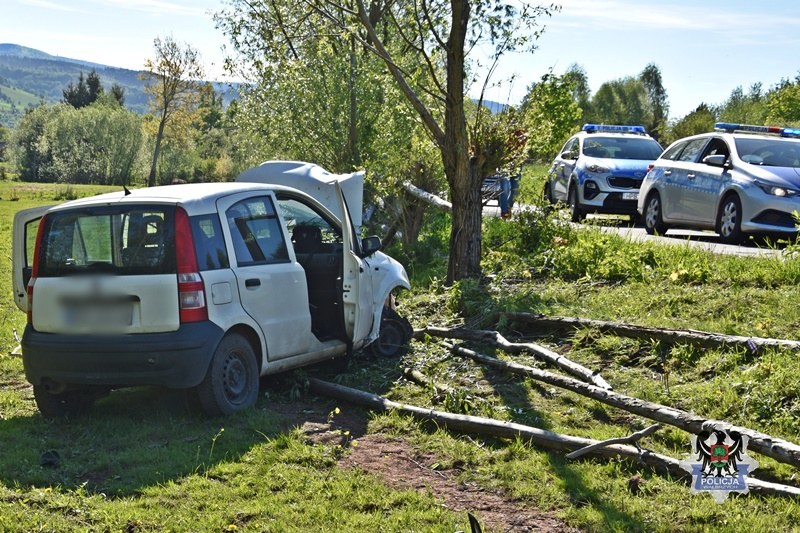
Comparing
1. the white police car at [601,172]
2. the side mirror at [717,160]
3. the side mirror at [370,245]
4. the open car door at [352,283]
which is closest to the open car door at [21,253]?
the open car door at [352,283]

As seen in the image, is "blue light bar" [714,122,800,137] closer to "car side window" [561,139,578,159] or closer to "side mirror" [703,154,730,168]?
"side mirror" [703,154,730,168]

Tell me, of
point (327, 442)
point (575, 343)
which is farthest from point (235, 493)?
point (575, 343)

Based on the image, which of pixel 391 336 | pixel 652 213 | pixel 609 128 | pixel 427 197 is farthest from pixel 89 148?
pixel 391 336

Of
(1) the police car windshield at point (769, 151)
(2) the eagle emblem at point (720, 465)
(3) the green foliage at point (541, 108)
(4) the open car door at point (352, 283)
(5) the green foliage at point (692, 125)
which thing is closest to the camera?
(2) the eagle emblem at point (720, 465)

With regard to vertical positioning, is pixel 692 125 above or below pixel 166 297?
above

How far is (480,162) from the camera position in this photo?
11.8 metres

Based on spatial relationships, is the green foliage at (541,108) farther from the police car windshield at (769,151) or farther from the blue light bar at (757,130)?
the blue light bar at (757,130)

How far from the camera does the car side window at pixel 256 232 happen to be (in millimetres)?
7750

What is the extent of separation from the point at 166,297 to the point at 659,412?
11.8 feet

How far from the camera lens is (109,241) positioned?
7.30 m

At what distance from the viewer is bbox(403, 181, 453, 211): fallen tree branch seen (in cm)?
1426

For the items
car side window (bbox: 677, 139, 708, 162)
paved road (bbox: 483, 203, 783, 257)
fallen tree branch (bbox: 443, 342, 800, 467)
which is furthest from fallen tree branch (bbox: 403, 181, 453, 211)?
fallen tree branch (bbox: 443, 342, 800, 467)

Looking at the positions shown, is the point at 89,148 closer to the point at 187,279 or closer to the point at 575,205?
the point at 575,205

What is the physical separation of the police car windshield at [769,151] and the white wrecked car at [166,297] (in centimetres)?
860
